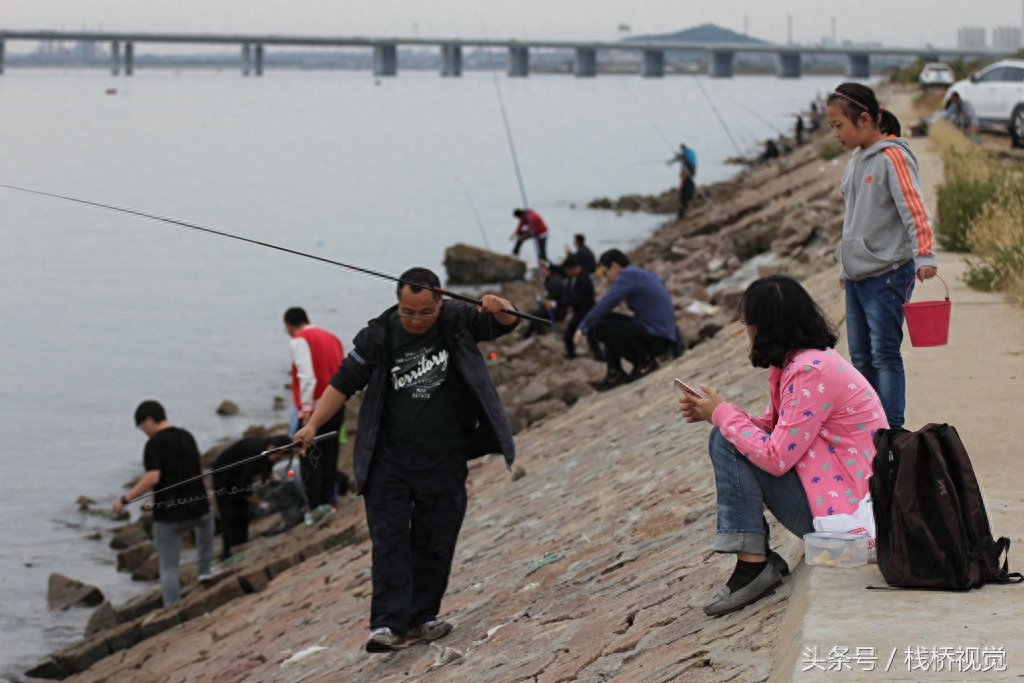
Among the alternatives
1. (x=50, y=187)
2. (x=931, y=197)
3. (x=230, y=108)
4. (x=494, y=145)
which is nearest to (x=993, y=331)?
(x=931, y=197)

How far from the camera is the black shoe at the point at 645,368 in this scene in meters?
12.9

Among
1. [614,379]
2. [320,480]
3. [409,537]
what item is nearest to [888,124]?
[409,537]

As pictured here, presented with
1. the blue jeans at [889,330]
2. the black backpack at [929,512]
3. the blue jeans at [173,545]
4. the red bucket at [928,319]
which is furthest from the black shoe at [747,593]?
the blue jeans at [173,545]

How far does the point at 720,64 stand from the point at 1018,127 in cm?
11863

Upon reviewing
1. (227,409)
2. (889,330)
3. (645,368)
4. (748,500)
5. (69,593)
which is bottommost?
(69,593)

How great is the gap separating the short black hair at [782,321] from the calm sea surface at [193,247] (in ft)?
24.3

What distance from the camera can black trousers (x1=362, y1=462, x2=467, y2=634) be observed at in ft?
20.7

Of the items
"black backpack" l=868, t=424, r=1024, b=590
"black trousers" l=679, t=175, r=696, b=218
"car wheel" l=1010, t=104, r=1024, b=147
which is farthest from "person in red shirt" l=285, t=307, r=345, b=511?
"black trousers" l=679, t=175, r=696, b=218

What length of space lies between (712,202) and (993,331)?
28.9 meters

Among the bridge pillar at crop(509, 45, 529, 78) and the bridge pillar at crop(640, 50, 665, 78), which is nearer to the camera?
the bridge pillar at crop(640, 50, 665, 78)

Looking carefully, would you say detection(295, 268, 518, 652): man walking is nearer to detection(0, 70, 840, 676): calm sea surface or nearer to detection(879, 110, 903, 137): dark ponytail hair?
detection(879, 110, 903, 137): dark ponytail hair

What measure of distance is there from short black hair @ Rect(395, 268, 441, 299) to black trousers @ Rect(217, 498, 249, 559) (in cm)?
592

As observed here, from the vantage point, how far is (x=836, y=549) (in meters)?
4.84

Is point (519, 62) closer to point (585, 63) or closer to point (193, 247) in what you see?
point (585, 63)
